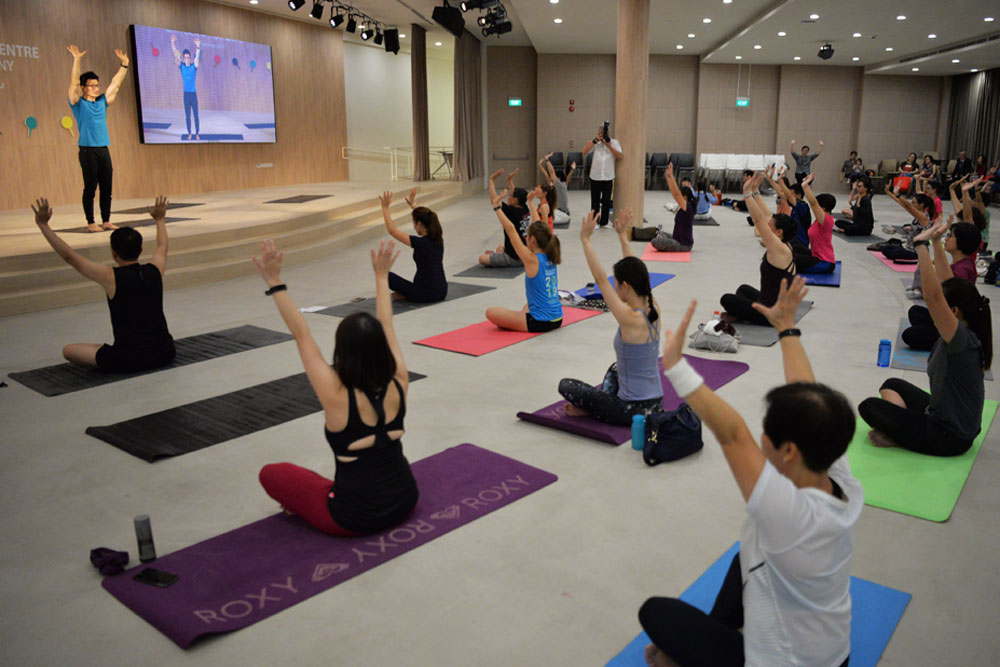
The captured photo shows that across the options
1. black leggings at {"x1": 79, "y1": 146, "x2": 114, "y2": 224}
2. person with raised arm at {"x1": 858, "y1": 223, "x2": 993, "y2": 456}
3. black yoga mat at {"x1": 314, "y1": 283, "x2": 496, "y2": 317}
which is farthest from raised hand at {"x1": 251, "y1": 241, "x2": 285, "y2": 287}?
black leggings at {"x1": 79, "y1": 146, "x2": 114, "y2": 224}

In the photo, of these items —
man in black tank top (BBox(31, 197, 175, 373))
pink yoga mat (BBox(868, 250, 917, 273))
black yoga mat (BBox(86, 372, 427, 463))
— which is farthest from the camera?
pink yoga mat (BBox(868, 250, 917, 273))

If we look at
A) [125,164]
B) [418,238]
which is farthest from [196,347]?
[125,164]

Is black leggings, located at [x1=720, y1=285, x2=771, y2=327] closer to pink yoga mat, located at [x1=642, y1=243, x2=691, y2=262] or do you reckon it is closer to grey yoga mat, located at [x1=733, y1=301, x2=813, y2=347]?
grey yoga mat, located at [x1=733, y1=301, x2=813, y2=347]

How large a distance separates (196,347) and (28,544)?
2.60m

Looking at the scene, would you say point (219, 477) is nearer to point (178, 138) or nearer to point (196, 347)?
point (196, 347)

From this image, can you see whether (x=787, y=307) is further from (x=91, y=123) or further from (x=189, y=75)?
(x=189, y=75)

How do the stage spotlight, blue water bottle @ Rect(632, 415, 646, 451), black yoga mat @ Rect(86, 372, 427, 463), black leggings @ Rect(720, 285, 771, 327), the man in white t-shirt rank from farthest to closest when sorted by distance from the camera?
the stage spotlight < black leggings @ Rect(720, 285, 771, 327) < black yoga mat @ Rect(86, 372, 427, 463) < blue water bottle @ Rect(632, 415, 646, 451) < the man in white t-shirt

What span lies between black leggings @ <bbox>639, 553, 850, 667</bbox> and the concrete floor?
32cm

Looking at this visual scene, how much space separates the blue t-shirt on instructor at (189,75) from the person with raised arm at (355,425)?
10578mm

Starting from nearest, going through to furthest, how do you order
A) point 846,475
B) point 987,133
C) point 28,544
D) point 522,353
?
point 846,475
point 28,544
point 522,353
point 987,133

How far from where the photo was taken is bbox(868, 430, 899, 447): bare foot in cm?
342

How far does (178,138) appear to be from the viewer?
38.4ft

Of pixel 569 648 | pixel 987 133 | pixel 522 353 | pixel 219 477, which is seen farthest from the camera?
pixel 987 133

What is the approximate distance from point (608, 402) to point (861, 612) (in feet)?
5.09
